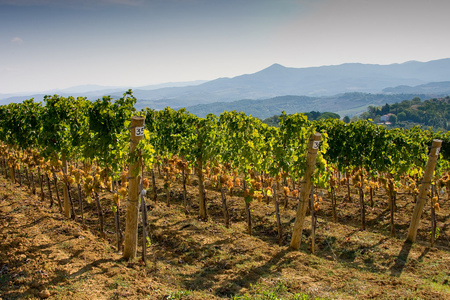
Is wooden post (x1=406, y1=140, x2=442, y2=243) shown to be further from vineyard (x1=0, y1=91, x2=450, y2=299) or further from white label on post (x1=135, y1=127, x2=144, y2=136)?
white label on post (x1=135, y1=127, x2=144, y2=136)

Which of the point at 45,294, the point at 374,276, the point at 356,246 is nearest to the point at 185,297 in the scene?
the point at 45,294

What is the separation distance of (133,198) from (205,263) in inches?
113

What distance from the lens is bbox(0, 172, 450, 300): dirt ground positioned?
616cm

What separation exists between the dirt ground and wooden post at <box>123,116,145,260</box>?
0.37 metres

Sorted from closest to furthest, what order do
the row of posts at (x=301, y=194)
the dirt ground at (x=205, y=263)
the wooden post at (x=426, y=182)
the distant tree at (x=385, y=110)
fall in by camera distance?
the dirt ground at (x=205, y=263) < the row of posts at (x=301, y=194) < the wooden post at (x=426, y=182) < the distant tree at (x=385, y=110)

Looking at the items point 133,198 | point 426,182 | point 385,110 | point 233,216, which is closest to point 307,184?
point 133,198

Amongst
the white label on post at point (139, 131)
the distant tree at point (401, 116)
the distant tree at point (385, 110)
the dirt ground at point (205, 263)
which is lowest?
the distant tree at point (401, 116)

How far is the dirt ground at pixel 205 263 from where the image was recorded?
6.16 m

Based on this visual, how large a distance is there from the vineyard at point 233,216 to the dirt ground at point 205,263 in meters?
0.05

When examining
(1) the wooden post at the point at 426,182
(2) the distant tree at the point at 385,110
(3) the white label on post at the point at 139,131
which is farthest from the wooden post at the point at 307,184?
(2) the distant tree at the point at 385,110

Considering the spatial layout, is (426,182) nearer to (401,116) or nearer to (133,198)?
(133,198)

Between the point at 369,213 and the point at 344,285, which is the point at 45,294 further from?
the point at 369,213

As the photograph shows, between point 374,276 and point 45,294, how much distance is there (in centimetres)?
801

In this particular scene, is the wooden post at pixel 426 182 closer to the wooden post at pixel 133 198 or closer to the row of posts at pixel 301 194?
the row of posts at pixel 301 194
